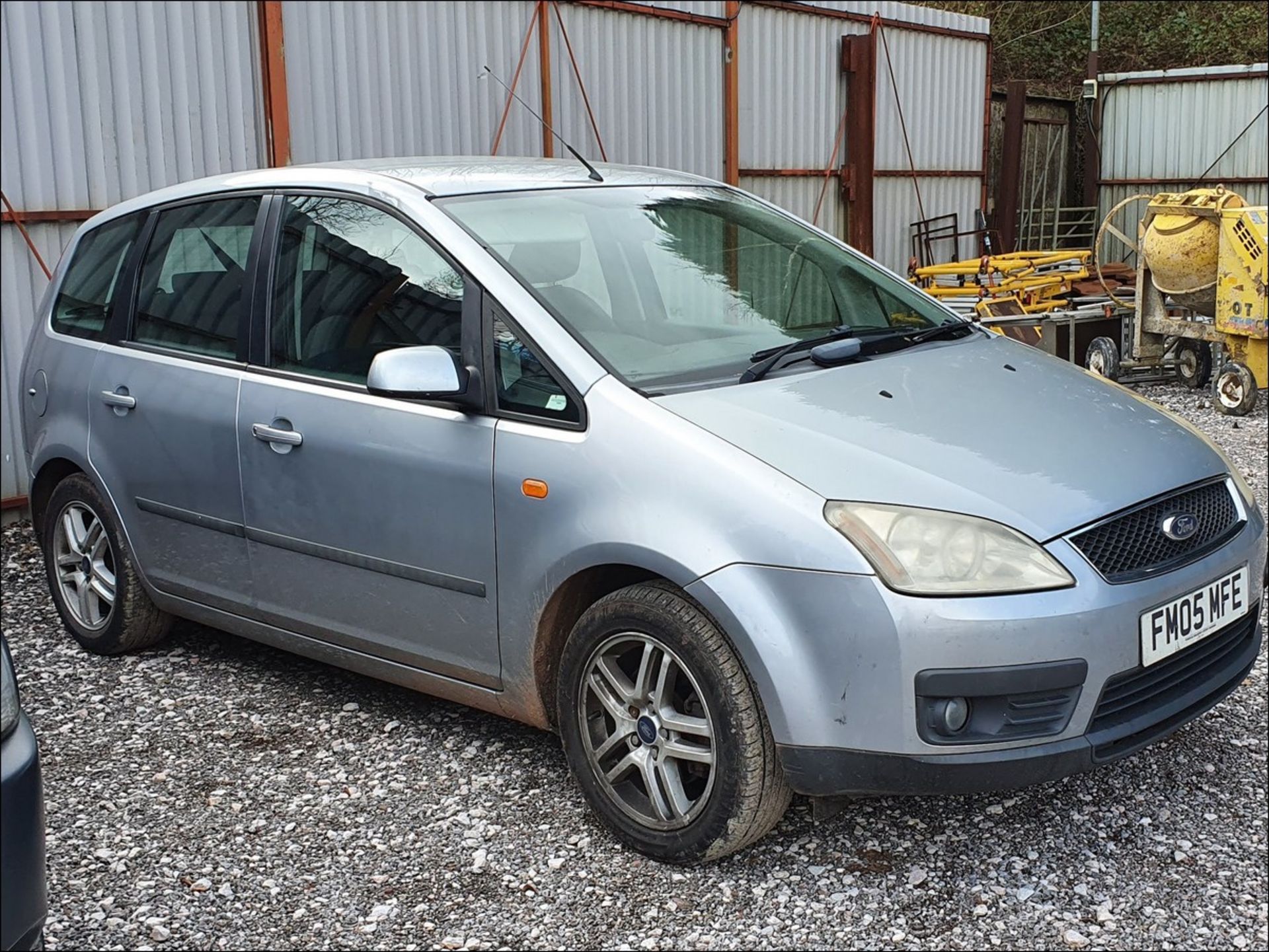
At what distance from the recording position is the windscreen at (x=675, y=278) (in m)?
3.67

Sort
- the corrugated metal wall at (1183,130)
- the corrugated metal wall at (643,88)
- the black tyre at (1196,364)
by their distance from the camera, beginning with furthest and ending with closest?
the corrugated metal wall at (1183,130) < the black tyre at (1196,364) < the corrugated metal wall at (643,88)

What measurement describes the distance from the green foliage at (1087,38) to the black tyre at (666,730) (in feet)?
80.7

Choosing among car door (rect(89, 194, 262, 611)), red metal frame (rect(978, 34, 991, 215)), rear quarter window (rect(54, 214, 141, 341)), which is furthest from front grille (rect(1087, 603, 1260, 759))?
red metal frame (rect(978, 34, 991, 215))

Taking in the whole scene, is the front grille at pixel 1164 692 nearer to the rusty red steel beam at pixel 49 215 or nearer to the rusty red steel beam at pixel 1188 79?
the rusty red steel beam at pixel 49 215

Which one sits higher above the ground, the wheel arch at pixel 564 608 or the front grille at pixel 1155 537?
the front grille at pixel 1155 537

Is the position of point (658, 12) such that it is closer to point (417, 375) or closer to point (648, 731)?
point (417, 375)

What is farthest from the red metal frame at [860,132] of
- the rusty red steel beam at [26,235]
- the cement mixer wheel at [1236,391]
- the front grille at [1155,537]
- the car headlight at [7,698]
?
the car headlight at [7,698]

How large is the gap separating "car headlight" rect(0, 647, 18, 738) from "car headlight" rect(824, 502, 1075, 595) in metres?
1.68

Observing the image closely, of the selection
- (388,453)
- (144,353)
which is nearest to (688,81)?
(144,353)

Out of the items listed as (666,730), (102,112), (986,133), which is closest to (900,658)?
(666,730)

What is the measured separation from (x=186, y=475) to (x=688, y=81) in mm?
8727

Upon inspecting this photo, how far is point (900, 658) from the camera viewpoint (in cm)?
294

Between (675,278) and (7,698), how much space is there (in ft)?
7.06

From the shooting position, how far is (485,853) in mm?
3543
